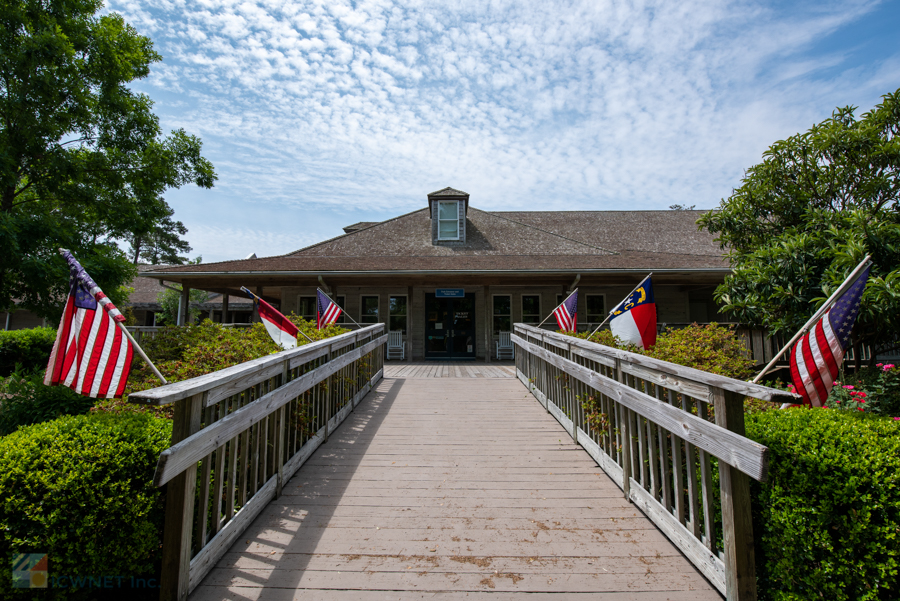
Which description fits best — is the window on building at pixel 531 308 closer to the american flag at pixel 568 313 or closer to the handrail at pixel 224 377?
the american flag at pixel 568 313

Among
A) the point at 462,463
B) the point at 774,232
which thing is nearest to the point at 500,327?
the point at 774,232

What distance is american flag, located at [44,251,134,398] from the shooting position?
8.93 feet

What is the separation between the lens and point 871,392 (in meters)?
4.86

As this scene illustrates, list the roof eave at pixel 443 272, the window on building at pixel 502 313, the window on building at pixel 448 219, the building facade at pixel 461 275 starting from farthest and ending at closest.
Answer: the window on building at pixel 448 219
the window on building at pixel 502 313
the building facade at pixel 461 275
the roof eave at pixel 443 272

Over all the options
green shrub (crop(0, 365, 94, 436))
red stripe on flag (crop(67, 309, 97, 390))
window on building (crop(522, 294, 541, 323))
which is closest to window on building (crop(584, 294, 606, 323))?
window on building (crop(522, 294, 541, 323))

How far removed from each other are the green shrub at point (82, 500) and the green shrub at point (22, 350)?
1282 cm

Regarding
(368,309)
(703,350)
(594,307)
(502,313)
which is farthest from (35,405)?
(594,307)

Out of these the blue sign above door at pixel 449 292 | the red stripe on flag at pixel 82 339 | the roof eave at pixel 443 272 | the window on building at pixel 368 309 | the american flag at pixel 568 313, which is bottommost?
the red stripe on flag at pixel 82 339

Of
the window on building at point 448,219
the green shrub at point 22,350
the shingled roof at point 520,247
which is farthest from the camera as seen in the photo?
the window on building at point 448,219

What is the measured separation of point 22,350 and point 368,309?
977 centimetres

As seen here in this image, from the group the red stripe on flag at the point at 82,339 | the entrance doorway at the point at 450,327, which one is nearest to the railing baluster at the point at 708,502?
the red stripe on flag at the point at 82,339

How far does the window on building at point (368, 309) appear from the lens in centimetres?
1484

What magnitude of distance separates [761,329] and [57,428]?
8912mm

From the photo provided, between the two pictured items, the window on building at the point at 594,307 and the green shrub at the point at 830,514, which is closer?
the green shrub at the point at 830,514
